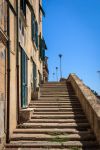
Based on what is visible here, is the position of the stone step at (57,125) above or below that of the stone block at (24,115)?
below

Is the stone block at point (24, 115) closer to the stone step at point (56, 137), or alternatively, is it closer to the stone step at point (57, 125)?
the stone step at point (57, 125)

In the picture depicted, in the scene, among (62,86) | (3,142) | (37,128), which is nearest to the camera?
(3,142)

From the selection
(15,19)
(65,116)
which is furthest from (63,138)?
(15,19)

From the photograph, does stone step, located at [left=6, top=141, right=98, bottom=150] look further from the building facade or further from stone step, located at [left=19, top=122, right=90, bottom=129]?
stone step, located at [left=19, top=122, right=90, bottom=129]

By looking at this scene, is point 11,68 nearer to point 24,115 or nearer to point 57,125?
point 24,115

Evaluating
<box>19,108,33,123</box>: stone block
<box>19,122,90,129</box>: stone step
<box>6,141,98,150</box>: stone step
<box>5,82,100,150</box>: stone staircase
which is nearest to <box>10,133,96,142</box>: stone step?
<box>5,82,100,150</box>: stone staircase

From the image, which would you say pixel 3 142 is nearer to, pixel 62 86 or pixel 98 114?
pixel 98 114

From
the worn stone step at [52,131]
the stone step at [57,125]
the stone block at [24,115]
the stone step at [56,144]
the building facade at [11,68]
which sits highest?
the building facade at [11,68]

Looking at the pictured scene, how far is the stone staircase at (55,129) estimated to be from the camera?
10.4m

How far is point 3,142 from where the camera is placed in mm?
10328

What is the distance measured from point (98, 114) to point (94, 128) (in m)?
0.78

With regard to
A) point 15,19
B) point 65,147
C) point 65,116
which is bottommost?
point 65,147

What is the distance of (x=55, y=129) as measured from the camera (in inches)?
470

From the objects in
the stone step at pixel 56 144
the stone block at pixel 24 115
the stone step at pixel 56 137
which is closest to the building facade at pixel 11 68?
the stone block at pixel 24 115
